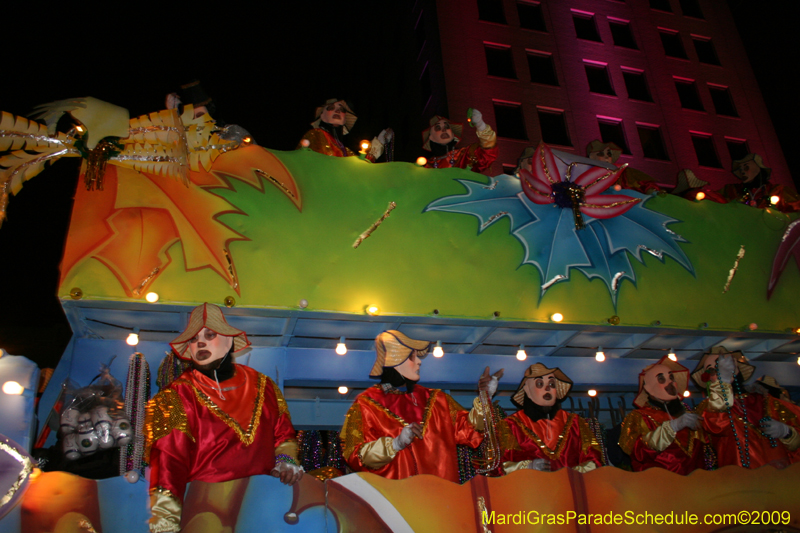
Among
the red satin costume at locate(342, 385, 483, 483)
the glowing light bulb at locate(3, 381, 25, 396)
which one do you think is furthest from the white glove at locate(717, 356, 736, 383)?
the glowing light bulb at locate(3, 381, 25, 396)

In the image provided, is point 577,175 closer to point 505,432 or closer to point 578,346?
point 578,346

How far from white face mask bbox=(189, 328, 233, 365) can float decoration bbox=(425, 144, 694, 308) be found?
7.72 feet

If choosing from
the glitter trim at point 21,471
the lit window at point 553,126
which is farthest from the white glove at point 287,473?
the lit window at point 553,126

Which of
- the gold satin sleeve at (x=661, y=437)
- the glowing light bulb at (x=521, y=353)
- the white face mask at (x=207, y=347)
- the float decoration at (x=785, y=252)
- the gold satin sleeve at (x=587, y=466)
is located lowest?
the gold satin sleeve at (x=587, y=466)

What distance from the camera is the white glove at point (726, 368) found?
400 centimetres

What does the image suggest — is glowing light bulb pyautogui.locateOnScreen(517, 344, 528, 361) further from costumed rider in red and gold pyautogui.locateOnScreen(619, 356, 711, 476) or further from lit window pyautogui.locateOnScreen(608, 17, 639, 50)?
lit window pyautogui.locateOnScreen(608, 17, 639, 50)

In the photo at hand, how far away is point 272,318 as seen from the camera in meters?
4.14

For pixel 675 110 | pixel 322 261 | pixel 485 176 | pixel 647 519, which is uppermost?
pixel 675 110

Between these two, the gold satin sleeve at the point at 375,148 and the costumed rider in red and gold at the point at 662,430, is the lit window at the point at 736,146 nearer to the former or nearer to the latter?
the costumed rider in red and gold at the point at 662,430

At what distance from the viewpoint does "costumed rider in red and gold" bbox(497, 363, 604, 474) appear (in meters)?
3.86

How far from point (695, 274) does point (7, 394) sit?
541 cm

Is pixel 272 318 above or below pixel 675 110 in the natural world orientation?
below

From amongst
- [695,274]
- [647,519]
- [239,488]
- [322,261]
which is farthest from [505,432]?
[695,274]

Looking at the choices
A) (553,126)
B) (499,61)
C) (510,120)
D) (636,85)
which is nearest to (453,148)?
(510,120)
